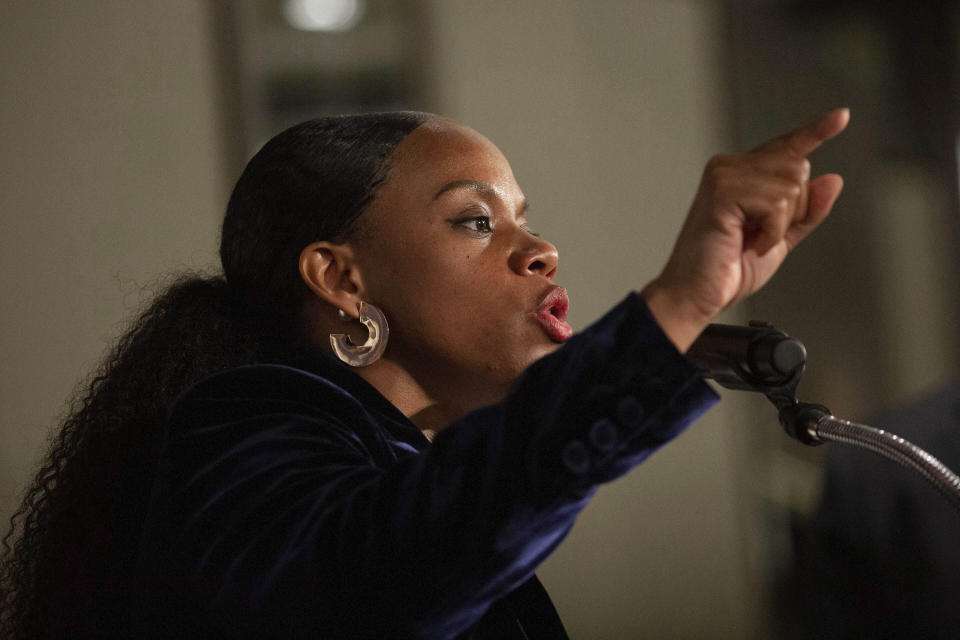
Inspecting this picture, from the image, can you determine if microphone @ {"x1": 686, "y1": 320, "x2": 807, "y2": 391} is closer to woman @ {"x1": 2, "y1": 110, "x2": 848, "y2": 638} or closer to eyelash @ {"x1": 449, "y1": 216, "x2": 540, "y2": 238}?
woman @ {"x1": 2, "y1": 110, "x2": 848, "y2": 638}

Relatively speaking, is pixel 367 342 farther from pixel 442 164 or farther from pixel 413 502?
pixel 413 502

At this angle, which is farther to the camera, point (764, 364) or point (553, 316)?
point (553, 316)

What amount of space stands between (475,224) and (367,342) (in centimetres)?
16

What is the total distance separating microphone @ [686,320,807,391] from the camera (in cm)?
77

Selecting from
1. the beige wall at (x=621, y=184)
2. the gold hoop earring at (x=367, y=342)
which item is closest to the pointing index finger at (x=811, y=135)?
the gold hoop earring at (x=367, y=342)

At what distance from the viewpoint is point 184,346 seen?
1.10m

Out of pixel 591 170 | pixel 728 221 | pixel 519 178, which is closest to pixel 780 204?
pixel 728 221

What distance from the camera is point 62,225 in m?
2.02

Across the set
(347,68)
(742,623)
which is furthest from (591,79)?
(742,623)

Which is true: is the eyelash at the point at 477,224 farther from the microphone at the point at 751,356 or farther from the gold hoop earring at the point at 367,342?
the microphone at the point at 751,356

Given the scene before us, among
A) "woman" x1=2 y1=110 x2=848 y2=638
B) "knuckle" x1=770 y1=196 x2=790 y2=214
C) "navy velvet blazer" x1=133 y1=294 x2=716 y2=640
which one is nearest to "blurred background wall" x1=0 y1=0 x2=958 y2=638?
"woman" x1=2 y1=110 x2=848 y2=638

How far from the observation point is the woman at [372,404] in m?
0.66

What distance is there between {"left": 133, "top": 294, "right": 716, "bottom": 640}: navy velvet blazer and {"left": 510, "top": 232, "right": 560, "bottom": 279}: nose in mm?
298

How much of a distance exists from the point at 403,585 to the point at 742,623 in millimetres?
2444
